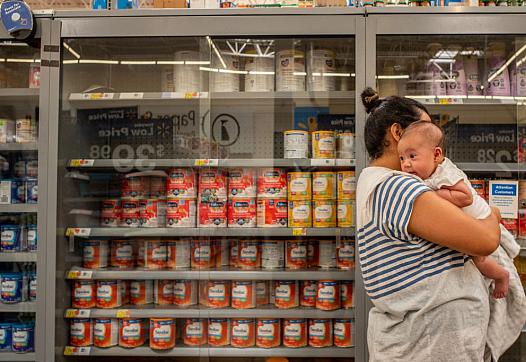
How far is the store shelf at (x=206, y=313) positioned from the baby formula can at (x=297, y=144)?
796mm

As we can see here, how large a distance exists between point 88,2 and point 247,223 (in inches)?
68.4

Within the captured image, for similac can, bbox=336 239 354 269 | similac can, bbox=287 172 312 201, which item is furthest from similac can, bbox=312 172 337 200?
similac can, bbox=336 239 354 269

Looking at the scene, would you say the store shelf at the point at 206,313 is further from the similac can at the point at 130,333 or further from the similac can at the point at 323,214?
the similac can at the point at 323,214

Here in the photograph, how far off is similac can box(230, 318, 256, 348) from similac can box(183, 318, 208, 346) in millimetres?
156

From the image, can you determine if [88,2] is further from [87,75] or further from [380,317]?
[380,317]

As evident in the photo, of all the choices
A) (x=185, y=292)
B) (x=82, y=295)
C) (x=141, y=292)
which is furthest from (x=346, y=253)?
(x=82, y=295)

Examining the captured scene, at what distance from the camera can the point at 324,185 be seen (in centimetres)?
255

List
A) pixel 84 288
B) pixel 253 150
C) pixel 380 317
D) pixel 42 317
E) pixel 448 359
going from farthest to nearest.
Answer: pixel 253 150 → pixel 84 288 → pixel 42 317 → pixel 380 317 → pixel 448 359

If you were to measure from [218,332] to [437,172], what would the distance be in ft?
4.74

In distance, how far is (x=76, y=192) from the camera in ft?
8.59

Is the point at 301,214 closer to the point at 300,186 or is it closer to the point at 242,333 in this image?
the point at 300,186

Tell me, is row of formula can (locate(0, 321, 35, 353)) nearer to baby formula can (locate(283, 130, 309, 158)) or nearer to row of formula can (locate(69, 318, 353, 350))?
row of formula can (locate(69, 318, 353, 350))

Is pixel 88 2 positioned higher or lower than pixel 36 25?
higher

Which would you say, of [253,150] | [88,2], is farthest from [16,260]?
[88,2]
